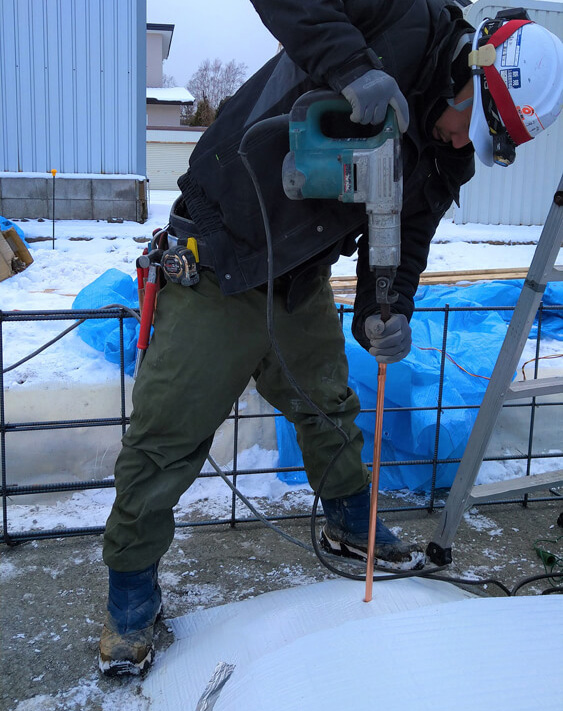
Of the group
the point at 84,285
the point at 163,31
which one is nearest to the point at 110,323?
the point at 84,285

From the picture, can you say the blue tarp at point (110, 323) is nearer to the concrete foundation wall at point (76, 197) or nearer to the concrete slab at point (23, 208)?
the concrete foundation wall at point (76, 197)

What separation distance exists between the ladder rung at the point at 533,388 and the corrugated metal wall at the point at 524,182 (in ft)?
24.1

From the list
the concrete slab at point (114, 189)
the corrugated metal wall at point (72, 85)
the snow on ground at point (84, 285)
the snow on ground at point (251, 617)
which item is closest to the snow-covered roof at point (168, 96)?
the snow on ground at point (84, 285)

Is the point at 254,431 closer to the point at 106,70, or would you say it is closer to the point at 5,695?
the point at 5,695

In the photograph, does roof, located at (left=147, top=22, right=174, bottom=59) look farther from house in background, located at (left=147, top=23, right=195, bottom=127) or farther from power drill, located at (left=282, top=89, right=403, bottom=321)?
power drill, located at (left=282, top=89, right=403, bottom=321)

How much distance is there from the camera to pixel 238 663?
167 cm

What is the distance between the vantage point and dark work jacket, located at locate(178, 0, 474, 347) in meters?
1.51

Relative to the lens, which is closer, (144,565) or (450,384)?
(144,565)

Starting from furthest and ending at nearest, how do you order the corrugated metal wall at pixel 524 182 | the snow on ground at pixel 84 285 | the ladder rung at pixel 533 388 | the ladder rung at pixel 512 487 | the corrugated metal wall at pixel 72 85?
the corrugated metal wall at pixel 524 182 < the corrugated metal wall at pixel 72 85 < the snow on ground at pixel 84 285 < the ladder rung at pixel 512 487 < the ladder rung at pixel 533 388

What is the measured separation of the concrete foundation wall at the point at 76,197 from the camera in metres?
8.58

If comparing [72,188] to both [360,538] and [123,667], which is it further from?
[123,667]

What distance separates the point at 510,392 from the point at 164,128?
23.9m

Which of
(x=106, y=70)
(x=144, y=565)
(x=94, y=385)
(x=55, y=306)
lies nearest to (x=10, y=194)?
(x=106, y=70)

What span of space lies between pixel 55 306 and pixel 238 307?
3558mm
